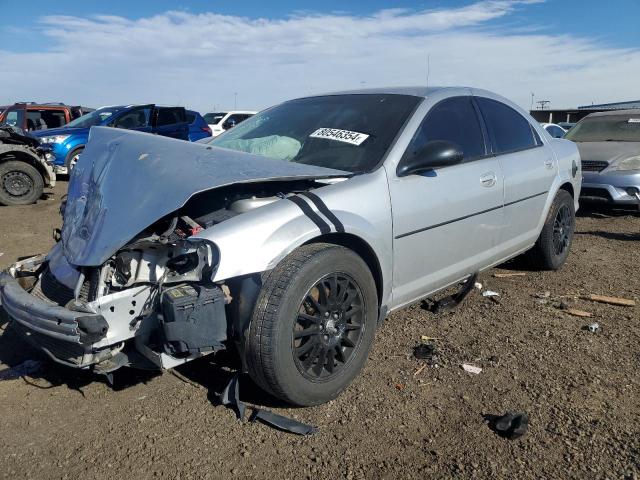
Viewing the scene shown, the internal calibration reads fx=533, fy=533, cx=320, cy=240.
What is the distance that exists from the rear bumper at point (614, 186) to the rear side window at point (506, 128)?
3634mm

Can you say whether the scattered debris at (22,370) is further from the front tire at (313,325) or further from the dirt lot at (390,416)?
the front tire at (313,325)

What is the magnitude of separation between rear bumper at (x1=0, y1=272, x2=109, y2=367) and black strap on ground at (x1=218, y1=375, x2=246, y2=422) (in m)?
0.69

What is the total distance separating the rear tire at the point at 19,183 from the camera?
8977mm

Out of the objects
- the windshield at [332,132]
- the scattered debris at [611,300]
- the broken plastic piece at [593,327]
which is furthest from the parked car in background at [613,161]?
the windshield at [332,132]

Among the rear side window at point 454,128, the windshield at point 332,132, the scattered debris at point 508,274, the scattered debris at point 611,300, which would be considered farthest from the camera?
the scattered debris at point 508,274

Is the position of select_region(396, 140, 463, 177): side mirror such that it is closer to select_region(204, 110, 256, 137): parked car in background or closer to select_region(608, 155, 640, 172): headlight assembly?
select_region(608, 155, 640, 172): headlight assembly

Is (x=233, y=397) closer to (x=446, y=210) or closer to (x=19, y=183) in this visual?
(x=446, y=210)

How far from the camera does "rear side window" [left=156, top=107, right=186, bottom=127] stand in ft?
39.5

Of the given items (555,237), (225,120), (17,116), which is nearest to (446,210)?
(555,237)

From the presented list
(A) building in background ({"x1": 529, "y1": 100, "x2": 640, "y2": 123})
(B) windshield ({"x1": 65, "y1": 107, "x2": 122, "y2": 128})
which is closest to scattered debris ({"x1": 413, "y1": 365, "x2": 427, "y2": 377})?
(B) windshield ({"x1": 65, "y1": 107, "x2": 122, "y2": 128})

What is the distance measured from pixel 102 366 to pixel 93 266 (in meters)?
0.47

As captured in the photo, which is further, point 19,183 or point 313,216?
point 19,183

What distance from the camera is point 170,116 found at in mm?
12328

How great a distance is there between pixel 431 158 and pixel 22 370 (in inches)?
109
